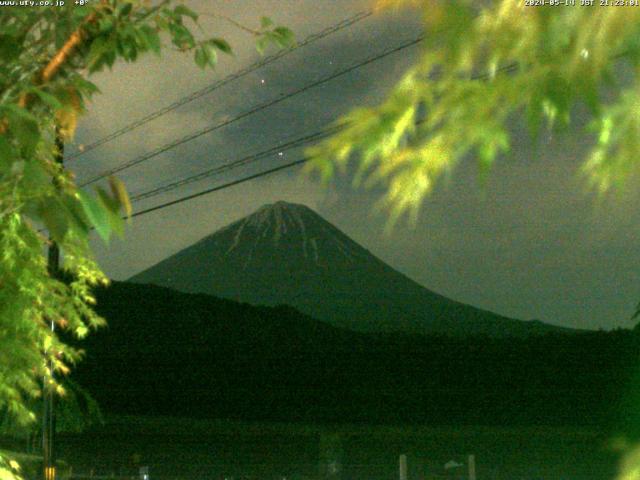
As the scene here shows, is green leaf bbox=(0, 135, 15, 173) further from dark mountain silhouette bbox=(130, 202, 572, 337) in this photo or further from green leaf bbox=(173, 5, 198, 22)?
dark mountain silhouette bbox=(130, 202, 572, 337)

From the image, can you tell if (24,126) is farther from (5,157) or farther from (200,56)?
(200,56)

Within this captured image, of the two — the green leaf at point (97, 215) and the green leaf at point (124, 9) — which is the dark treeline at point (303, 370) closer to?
the green leaf at point (124, 9)

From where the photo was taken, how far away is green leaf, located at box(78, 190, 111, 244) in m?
1.77

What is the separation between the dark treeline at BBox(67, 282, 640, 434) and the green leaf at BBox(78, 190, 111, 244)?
2333cm

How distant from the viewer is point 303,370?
34062 millimetres

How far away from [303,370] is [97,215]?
3266cm

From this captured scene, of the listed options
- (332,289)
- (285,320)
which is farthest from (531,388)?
(332,289)

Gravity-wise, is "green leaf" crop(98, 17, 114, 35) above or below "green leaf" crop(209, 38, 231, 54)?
below

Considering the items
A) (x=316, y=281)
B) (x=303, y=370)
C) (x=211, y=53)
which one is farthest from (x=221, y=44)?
(x=316, y=281)

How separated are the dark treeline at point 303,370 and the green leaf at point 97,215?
2333 centimetres

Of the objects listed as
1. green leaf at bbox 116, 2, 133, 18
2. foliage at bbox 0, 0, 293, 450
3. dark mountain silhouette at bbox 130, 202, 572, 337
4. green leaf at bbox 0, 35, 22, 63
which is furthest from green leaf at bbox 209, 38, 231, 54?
dark mountain silhouette at bbox 130, 202, 572, 337

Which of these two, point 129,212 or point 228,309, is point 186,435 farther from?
point 129,212

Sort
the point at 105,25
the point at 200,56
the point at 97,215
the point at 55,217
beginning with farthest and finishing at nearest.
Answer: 1. the point at 200,56
2. the point at 105,25
3. the point at 55,217
4. the point at 97,215

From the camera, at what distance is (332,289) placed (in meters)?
136
